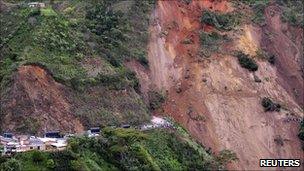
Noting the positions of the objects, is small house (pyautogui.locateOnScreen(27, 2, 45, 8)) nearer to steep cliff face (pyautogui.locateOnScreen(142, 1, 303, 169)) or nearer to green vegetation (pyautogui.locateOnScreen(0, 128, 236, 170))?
steep cliff face (pyautogui.locateOnScreen(142, 1, 303, 169))

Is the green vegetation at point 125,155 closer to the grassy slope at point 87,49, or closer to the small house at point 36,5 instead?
the grassy slope at point 87,49

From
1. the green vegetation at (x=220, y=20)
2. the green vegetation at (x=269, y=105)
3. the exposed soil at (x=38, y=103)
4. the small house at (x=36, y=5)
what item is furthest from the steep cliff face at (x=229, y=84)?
the exposed soil at (x=38, y=103)

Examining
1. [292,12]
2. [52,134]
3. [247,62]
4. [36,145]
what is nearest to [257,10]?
[292,12]

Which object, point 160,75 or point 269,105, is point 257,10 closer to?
point 269,105

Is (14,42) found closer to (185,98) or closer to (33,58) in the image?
(33,58)

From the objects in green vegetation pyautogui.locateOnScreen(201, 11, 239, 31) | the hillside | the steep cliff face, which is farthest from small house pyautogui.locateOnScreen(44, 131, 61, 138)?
green vegetation pyautogui.locateOnScreen(201, 11, 239, 31)
